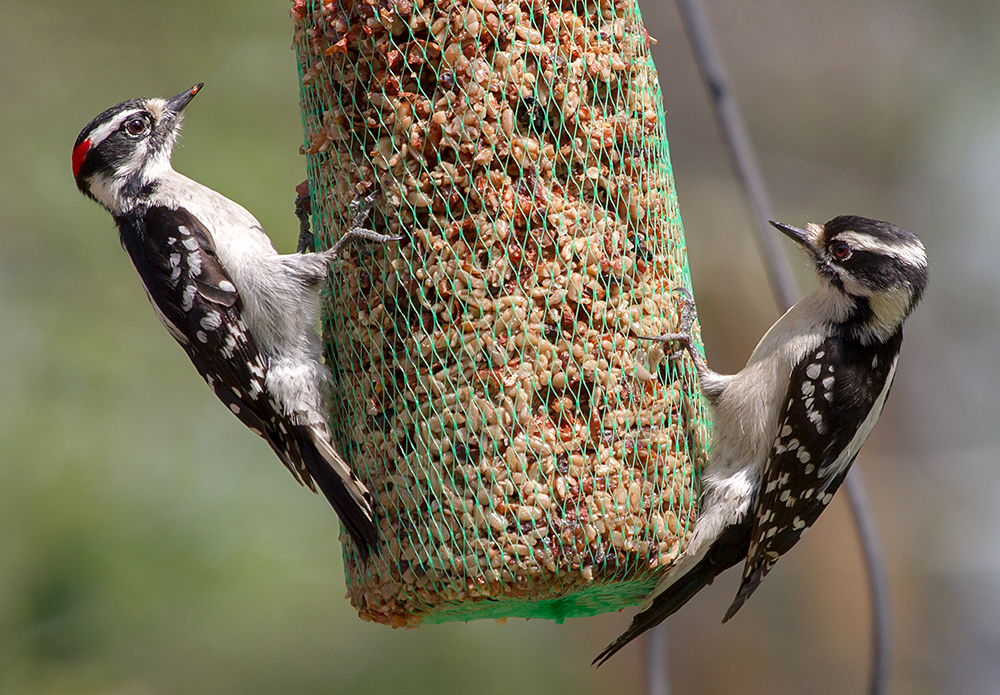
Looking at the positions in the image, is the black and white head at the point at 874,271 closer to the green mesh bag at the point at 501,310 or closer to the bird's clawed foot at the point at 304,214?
the green mesh bag at the point at 501,310

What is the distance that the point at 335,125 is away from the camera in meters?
3.20

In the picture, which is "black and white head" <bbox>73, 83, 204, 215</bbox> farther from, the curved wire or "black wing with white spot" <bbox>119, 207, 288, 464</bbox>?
the curved wire

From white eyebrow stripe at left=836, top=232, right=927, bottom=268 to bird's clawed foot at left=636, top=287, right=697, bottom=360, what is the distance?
2.63 ft

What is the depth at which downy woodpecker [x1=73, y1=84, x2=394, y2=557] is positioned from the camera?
326cm

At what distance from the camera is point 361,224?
3117mm

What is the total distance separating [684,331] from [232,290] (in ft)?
5.47

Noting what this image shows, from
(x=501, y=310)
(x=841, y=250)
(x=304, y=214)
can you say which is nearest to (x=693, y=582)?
(x=501, y=310)

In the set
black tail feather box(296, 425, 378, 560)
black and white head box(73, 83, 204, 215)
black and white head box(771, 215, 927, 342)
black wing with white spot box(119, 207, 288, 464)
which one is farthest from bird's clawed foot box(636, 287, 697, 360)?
black and white head box(73, 83, 204, 215)

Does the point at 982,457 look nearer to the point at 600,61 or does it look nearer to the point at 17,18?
the point at 600,61

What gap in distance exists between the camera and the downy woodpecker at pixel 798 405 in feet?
10.8

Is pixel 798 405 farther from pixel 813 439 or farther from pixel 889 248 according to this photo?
pixel 889 248

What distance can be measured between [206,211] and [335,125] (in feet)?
3.06

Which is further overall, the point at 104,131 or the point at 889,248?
the point at 104,131

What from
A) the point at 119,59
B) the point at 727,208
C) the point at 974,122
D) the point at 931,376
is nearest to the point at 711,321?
the point at 727,208
